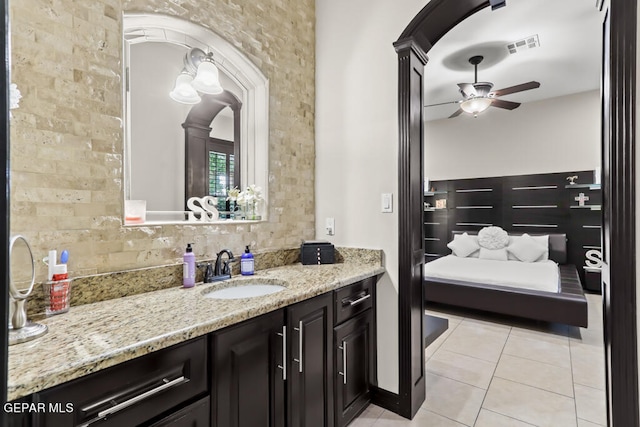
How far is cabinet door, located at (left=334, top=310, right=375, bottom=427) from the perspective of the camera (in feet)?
5.87

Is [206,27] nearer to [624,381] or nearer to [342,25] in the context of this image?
[342,25]

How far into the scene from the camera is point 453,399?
2.21m

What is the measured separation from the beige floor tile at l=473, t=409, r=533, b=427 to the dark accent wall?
4318 millimetres

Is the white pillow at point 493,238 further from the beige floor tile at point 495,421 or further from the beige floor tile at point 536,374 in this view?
the beige floor tile at point 495,421

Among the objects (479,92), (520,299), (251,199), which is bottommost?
(520,299)

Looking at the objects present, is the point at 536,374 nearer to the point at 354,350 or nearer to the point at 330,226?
the point at 354,350

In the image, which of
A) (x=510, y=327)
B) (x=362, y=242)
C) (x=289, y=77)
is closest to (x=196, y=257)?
(x=362, y=242)

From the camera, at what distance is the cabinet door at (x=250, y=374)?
1148 millimetres

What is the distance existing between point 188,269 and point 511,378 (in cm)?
258

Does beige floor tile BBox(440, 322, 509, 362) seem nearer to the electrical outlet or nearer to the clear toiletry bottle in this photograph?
the electrical outlet

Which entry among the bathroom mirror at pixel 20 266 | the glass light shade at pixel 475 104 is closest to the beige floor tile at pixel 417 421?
the bathroom mirror at pixel 20 266

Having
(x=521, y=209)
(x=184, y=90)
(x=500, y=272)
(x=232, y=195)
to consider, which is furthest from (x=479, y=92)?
(x=184, y=90)

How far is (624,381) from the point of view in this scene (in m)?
1.28

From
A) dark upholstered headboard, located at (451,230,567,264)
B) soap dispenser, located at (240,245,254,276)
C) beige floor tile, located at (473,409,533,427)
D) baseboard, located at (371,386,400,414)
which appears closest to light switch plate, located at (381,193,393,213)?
soap dispenser, located at (240,245,254,276)
